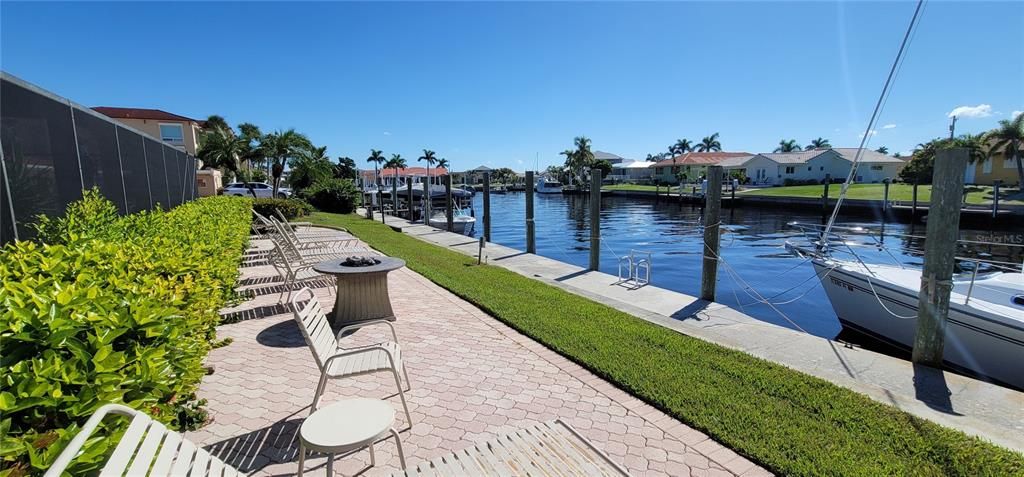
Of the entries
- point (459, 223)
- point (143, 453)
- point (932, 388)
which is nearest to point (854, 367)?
point (932, 388)

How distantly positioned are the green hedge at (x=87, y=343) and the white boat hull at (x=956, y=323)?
8.94 meters

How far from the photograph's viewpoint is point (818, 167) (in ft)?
189

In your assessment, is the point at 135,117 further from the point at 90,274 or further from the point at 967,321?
the point at 967,321

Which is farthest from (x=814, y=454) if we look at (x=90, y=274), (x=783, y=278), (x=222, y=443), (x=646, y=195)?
(x=646, y=195)

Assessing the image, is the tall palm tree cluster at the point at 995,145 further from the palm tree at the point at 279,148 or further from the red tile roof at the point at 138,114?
the red tile roof at the point at 138,114

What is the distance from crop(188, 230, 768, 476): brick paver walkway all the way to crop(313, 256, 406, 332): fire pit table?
14.6 inches

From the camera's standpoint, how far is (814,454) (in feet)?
11.0

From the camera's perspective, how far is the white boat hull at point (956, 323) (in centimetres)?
620

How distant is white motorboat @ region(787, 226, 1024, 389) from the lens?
625cm

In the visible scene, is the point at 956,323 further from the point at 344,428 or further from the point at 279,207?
the point at 279,207

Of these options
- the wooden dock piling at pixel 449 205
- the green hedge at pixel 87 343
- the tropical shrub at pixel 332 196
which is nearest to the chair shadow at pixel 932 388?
the green hedge at pixel 87 343

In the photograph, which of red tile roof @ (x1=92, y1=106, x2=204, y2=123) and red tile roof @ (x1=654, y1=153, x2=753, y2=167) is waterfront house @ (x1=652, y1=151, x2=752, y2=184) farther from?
red tile roof @ (x1=92, y1=106, x2=204, y2=123)

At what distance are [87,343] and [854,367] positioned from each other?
275 inches

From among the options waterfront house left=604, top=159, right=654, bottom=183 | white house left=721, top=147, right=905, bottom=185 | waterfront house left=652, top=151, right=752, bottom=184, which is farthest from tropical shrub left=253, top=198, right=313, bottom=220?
waterfront house left=604, top=159, right=654, bottom=183
